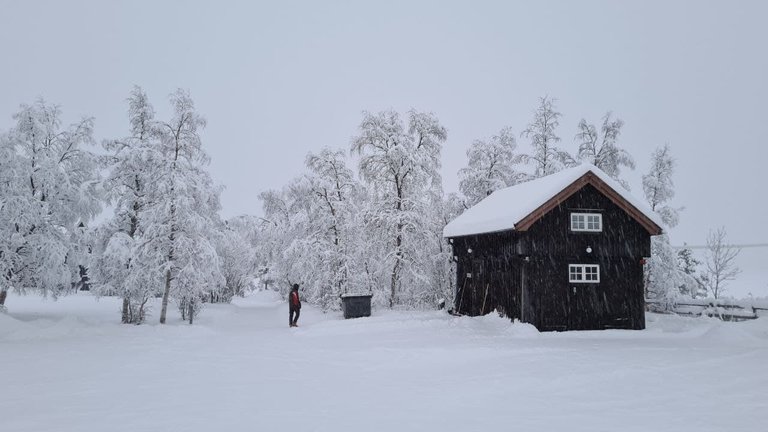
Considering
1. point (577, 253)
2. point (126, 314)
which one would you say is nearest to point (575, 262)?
point (577, 253)

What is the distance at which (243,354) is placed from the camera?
1354 centimetres

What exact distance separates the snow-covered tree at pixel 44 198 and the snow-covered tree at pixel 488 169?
19.7 m

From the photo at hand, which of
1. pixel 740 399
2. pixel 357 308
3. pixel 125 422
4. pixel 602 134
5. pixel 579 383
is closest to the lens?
pixel 125 422

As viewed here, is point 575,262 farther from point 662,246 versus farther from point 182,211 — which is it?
point 182,211

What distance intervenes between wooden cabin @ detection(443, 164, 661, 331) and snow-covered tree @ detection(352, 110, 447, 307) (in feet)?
21.3

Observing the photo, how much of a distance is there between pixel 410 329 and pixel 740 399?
1117 cm

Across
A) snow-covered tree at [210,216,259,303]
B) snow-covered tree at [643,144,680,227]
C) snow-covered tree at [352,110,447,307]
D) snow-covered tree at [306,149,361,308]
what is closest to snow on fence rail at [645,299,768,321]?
snow-covered tree at [643,144,680,227]

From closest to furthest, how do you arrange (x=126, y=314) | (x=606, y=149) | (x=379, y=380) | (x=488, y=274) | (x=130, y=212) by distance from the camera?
(x=379, y=380) < (x=130, y=212) < (x=126, y=314) < (x=488, y=274) < (x=606, y=149)

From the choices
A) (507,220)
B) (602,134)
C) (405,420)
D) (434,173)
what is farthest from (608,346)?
(602,134)

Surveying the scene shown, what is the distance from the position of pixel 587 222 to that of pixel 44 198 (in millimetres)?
21624

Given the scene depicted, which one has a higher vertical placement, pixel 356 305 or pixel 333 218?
pixel 333 218

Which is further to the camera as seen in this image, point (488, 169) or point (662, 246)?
point (488, 169)

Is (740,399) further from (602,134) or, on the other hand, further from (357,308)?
(602,134)

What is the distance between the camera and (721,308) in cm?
2509
